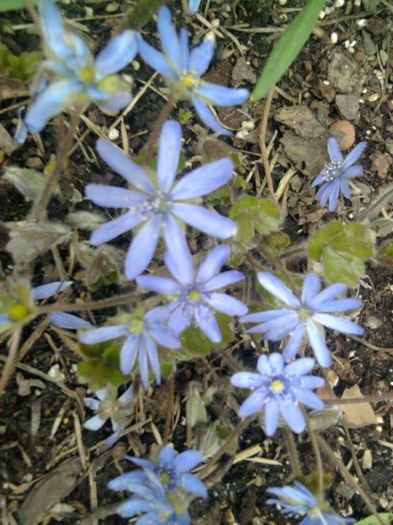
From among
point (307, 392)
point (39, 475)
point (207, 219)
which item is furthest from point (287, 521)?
point (207, 219)

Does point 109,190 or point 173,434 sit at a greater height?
point 109,190

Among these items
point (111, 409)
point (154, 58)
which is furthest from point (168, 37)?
point (111, 409)

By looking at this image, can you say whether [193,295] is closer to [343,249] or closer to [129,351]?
[129,351]

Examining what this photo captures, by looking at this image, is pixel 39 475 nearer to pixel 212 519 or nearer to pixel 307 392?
pixel 212 519

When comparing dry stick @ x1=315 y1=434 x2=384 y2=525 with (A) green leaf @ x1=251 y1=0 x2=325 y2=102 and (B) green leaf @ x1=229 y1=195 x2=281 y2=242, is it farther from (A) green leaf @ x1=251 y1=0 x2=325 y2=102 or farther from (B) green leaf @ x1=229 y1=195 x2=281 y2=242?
(A) green leaf @ x1=251 y1=0 x2=325 y2=102

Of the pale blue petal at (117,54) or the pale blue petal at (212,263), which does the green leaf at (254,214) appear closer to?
the pale blue petal at (212,263)

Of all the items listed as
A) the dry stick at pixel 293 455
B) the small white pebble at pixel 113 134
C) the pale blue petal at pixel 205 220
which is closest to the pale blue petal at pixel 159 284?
the pale blue petal at pixel 205 220
